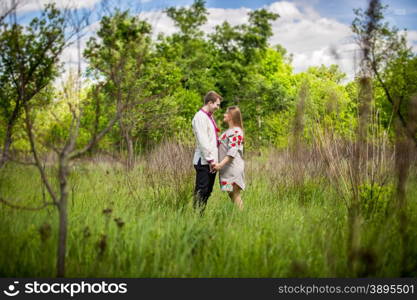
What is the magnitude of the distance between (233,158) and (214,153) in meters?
0.32

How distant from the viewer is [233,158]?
14.6ft

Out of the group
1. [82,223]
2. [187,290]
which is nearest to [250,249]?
[187,290]

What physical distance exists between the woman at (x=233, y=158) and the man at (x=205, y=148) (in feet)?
0.59

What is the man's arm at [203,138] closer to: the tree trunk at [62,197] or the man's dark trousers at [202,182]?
the man's dark trousers at [202,182]

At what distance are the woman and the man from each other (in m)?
0.18

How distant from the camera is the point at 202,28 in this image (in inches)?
986

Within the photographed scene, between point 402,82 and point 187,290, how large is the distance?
6243mm

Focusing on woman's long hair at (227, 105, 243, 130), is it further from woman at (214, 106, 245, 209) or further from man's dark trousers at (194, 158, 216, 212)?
man's dark trousers at (194, 158, 216, 212)

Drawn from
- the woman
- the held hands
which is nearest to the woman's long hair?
the woman

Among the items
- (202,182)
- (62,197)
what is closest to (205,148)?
(202,182)

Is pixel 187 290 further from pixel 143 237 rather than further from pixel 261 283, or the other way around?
pixel 143 237

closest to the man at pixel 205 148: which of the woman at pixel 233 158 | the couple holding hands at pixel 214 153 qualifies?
the couple holding hands at pixel 214 153

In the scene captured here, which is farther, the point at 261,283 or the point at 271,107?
the point at 271,107

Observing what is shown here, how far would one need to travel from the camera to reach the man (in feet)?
13.7
